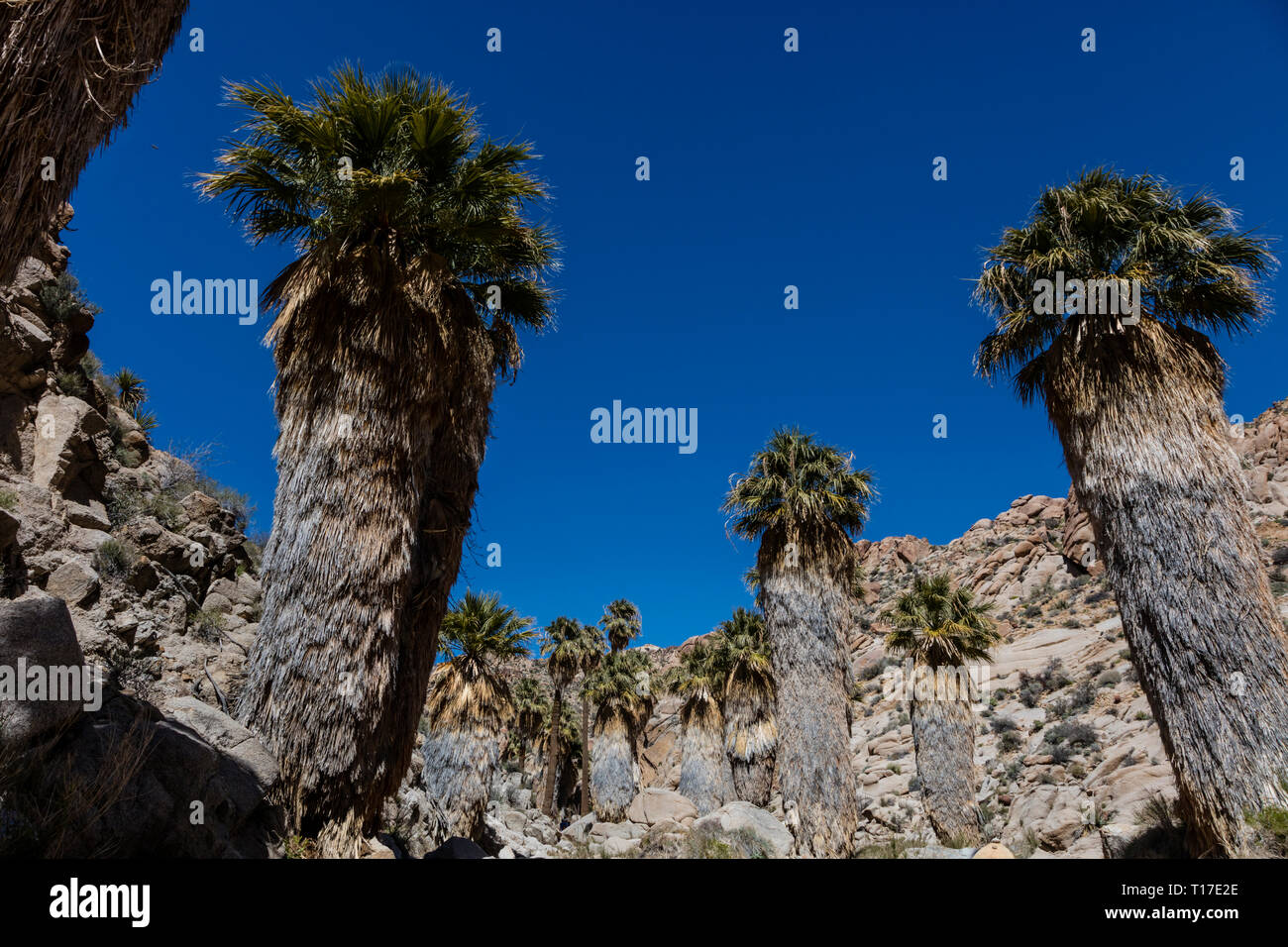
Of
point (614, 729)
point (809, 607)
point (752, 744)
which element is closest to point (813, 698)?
point (809, 607)

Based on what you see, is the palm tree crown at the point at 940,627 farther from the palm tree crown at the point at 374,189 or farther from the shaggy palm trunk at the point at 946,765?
the palm tree crown at the point at 374,189

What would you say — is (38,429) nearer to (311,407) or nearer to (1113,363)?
(311,407)

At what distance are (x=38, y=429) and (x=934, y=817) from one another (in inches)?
1093

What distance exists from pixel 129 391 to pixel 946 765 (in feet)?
102

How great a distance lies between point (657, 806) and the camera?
33875 mm

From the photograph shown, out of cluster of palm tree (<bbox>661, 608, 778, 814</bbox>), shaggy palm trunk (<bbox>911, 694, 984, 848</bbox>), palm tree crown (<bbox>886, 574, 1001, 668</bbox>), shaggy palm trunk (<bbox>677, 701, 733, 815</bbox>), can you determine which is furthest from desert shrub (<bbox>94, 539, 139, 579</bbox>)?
shaggy palm trunk (<bbox>677, 701, 733, 815</bbox>)

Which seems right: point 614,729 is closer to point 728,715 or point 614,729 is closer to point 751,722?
point 728,715

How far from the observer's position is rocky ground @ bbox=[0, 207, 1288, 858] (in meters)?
5.92
